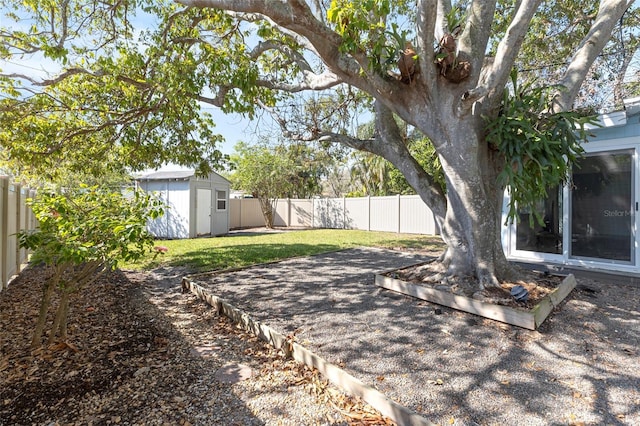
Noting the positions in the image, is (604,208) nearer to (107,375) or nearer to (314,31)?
(314,31)

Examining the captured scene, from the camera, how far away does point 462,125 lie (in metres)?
3.97

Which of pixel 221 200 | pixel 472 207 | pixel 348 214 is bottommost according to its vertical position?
pixel 348 214

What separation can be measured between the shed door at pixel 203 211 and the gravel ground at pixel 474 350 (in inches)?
335

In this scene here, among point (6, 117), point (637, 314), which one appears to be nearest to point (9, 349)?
point (6, 117)

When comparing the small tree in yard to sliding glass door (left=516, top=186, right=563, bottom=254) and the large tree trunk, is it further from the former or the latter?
sliding glass door (left=516, top=186, right=563, bottom=254)

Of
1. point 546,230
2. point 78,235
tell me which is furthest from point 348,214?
point 78,235

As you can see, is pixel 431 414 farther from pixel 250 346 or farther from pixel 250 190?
pixel 250 190

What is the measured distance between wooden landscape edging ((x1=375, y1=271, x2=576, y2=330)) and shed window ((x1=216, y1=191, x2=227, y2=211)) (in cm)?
1054

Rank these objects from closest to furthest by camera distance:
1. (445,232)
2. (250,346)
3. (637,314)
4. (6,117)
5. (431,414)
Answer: (431,414) → (250,346) → (637,314) → (445,232) → (6,117)

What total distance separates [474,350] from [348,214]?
13900 mm

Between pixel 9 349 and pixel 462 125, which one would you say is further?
pixel 462 125

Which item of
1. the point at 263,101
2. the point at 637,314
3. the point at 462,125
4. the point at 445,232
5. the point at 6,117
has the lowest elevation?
the point at 637,314

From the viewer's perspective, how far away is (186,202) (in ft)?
39.5

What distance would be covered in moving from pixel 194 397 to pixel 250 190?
50.9 ft
